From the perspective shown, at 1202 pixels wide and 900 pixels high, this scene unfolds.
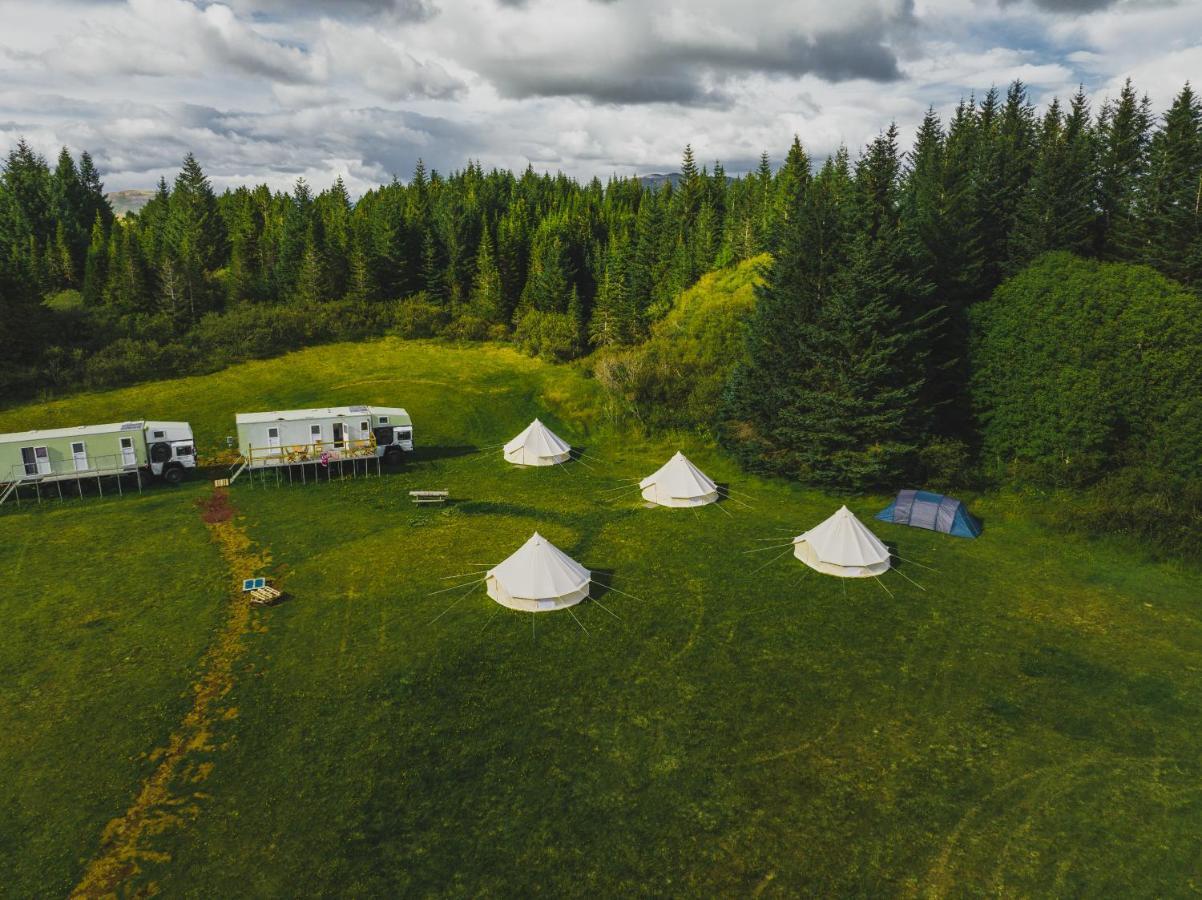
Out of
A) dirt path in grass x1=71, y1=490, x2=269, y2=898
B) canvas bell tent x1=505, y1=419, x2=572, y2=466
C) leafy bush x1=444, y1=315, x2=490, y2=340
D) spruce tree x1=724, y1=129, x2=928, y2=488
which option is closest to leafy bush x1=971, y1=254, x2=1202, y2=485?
spruce tree x1=724, y1=129, x2=928, y2=488

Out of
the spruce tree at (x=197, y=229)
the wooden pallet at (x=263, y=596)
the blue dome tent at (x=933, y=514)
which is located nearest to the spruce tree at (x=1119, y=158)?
the blue dome tent at (x=933, y=514)

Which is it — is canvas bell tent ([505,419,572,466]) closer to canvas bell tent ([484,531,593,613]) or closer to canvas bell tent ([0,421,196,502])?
canvas bell tent ([484,531,593,613])

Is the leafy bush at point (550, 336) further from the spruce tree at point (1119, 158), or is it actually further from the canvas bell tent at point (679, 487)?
the spruce tree at point (1119, 158)

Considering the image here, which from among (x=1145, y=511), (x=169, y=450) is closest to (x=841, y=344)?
(x=1145, y=511)

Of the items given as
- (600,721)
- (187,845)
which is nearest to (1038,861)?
(600,721)

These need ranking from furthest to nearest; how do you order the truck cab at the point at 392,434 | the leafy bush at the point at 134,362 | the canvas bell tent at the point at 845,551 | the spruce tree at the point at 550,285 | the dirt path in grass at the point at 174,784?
1. the spruce tree at the point at 550,285
2. the leafy bush at the point at 134,362
3. the truck cab at the point at 392,434
4. the canvas bell tent at the point at 845,551
5. the dirt path in grass at the point at 174,784

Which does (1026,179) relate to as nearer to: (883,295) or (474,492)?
(883,295)
